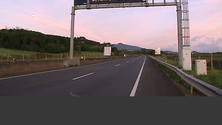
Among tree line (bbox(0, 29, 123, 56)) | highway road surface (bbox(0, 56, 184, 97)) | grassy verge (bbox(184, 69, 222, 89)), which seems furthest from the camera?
tree line (bbox(0, 29, 123, 56))

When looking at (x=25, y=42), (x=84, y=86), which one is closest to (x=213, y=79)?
(x=84, y=86)

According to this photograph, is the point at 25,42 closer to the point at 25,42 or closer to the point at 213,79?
the point at 25,42

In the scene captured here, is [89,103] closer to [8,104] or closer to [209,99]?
[8,104]

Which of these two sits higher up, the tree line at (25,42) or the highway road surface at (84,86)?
the tree line at (25,42)

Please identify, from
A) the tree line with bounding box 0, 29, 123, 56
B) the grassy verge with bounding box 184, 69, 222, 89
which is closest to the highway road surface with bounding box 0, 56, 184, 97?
the grassy verge with bounding box 184, 69, 222, 89

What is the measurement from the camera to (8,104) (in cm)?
455

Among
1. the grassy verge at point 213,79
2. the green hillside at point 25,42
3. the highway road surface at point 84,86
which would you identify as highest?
the green hillside at point 25,42

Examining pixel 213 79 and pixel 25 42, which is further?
pixel 25 42

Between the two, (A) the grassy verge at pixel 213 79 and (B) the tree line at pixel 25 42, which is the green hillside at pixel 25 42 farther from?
(A) the grassy verge at pixel 213 79

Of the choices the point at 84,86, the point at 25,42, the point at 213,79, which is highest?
the point at 25,42

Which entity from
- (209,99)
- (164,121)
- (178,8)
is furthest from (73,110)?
(178,8)

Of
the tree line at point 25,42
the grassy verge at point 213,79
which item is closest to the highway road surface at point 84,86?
the grassy verge at point 213,79

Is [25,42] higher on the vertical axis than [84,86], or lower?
higher

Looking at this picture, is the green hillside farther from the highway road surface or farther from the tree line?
the highway road surface
